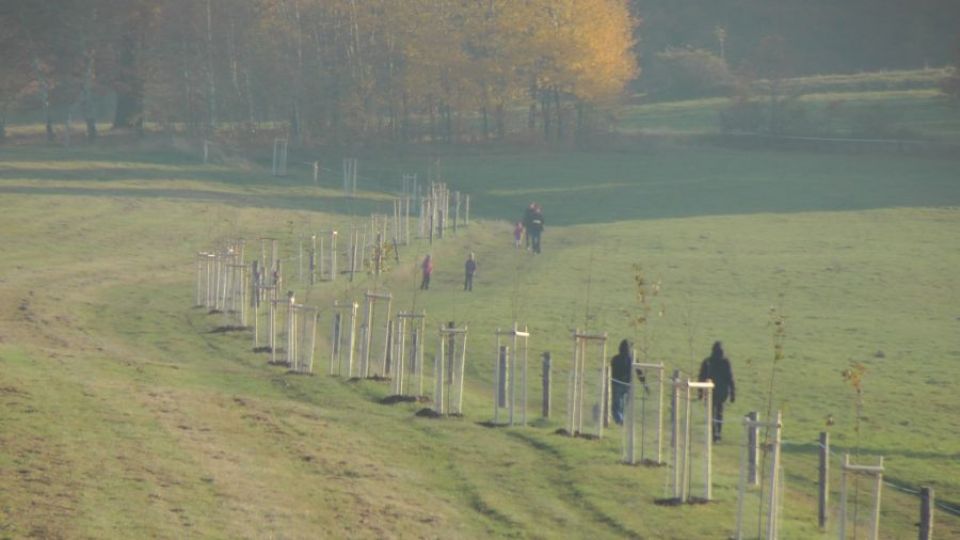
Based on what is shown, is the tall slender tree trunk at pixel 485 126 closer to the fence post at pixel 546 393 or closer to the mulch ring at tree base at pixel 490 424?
the fence post at pixel 546 393

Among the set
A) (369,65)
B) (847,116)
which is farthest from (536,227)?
(847,116)

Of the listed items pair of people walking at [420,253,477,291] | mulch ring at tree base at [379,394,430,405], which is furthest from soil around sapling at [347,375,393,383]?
pair of people walking at [420,253,477,291]

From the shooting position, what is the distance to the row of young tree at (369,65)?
93500mm

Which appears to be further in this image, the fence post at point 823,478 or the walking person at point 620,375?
the walking person at point 620,375

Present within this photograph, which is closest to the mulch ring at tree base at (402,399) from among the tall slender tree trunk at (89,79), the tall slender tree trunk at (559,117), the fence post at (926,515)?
the fence post at (926,515)

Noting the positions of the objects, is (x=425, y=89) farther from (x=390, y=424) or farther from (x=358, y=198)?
(x=390, y=424)

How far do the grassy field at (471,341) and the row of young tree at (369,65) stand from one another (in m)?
8.55

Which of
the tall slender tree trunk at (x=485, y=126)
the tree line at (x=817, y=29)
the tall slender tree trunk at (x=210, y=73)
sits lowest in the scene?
the tall slender tree trunk at (x=485, y=126)

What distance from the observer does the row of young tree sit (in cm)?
9350

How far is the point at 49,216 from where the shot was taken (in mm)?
62906

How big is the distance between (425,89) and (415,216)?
2591 centimetres


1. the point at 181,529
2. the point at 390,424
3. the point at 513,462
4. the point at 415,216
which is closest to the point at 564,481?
the point at 513,462

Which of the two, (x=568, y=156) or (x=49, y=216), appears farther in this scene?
(x=568, y=156)

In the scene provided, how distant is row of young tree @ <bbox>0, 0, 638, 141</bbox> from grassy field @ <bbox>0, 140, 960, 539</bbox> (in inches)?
337
